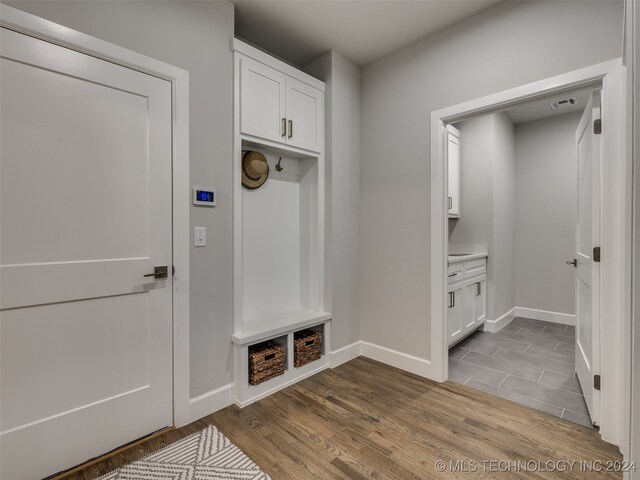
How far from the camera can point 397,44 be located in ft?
8.89

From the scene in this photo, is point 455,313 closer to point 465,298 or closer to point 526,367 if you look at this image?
point 465,298

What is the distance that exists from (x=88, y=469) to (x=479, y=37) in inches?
140

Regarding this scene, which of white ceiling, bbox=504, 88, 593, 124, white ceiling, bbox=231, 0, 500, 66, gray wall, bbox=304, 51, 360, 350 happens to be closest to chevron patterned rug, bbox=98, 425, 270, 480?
gray wall, bbox=304, 51, 360, 350

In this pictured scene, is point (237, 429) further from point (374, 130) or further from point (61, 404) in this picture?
point (374, 130)

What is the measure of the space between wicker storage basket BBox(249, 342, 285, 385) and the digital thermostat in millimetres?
1100

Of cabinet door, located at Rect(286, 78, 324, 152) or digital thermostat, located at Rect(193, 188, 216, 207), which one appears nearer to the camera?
digital thermostat, located at Rect(193, 188, 216, 207)

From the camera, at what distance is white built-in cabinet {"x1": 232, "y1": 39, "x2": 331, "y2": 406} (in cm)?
225

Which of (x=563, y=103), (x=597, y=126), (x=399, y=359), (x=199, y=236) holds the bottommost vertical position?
(x=399, y=359)

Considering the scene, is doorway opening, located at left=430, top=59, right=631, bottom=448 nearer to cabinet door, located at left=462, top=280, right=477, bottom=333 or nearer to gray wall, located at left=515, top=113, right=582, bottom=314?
cabinet door, located at left=462, top=280, right=477, bottom=333

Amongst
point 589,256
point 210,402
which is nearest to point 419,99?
point 589,256

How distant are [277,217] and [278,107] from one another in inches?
34.9

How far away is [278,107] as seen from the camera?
248 cm

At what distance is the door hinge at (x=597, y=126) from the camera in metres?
1.89

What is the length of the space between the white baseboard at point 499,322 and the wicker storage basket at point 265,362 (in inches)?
105
